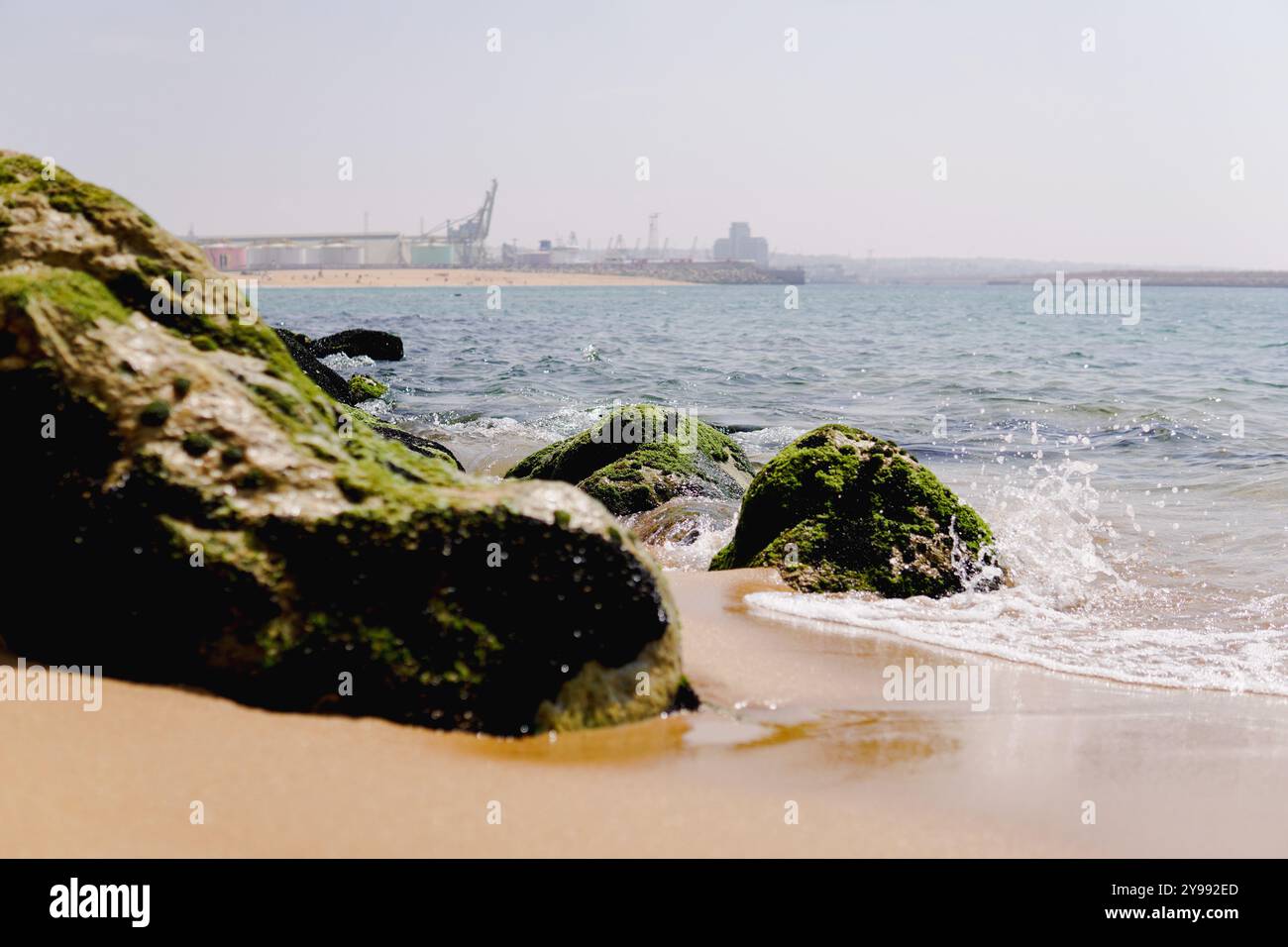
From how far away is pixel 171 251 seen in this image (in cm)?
451

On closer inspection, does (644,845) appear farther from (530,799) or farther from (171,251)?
(171,251)

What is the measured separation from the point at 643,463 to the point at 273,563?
19.2 ft

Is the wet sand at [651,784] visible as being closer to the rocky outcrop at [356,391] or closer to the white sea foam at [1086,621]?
the white sea foam at [1086,621]

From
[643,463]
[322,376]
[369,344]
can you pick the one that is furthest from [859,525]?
[369,344]

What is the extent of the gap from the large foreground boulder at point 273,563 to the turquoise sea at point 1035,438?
88.3 inches

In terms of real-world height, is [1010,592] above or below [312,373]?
below

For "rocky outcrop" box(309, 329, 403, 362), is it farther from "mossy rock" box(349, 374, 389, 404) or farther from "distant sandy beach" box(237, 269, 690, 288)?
"distant sandy beach" box(237, 269, 690, 288)

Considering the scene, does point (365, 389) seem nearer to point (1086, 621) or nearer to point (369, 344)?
point (369, 344)

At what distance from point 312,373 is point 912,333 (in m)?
30.0

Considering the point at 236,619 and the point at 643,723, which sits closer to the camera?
the point at 236,619

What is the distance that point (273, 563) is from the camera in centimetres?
371

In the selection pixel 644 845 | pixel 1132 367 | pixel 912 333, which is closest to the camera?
pixel 644 845

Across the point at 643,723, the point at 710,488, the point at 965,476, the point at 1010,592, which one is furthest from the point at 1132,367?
the point at 643,723

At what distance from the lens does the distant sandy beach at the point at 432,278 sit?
148 metres
